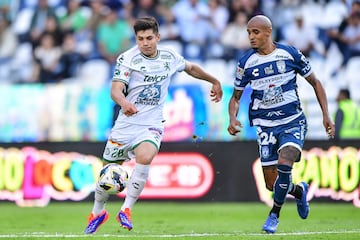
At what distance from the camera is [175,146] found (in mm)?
17875

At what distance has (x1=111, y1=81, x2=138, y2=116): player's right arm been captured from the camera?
1018 cm

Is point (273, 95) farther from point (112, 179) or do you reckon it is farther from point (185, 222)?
point (185, 222)

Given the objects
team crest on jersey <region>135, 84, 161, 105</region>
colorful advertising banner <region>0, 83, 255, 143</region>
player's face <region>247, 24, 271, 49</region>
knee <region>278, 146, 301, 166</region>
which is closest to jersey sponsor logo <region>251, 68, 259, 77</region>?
player's face <region>247, 24, 271, 49</region>

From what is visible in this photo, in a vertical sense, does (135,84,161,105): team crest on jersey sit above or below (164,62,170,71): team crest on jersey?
below

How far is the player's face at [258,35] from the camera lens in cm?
1084

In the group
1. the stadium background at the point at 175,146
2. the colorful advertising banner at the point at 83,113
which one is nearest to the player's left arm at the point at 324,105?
the stadium background at the point at 175,146

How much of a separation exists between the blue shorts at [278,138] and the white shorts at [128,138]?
129 cm

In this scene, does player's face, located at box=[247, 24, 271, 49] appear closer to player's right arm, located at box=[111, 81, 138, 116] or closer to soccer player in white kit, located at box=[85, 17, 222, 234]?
soccer player in white kit, located at box=[85, 17, 222, 234]

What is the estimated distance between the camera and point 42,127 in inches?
772

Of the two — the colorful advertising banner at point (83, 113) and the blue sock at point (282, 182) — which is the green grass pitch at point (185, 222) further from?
the colorful advertising banner at point (83, 113)

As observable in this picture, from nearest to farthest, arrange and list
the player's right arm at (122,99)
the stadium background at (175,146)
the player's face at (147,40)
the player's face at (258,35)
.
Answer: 1. the player's right arm at (122,99)
2. the player's face at (147,40)
3. the player's face at (258,35)
4. the stadium background at (175,146)

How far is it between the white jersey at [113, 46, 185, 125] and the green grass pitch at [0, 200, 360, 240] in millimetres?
1373

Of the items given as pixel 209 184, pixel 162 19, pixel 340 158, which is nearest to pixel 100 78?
pixel 162 19

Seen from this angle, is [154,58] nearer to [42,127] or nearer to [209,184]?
[209,184]
